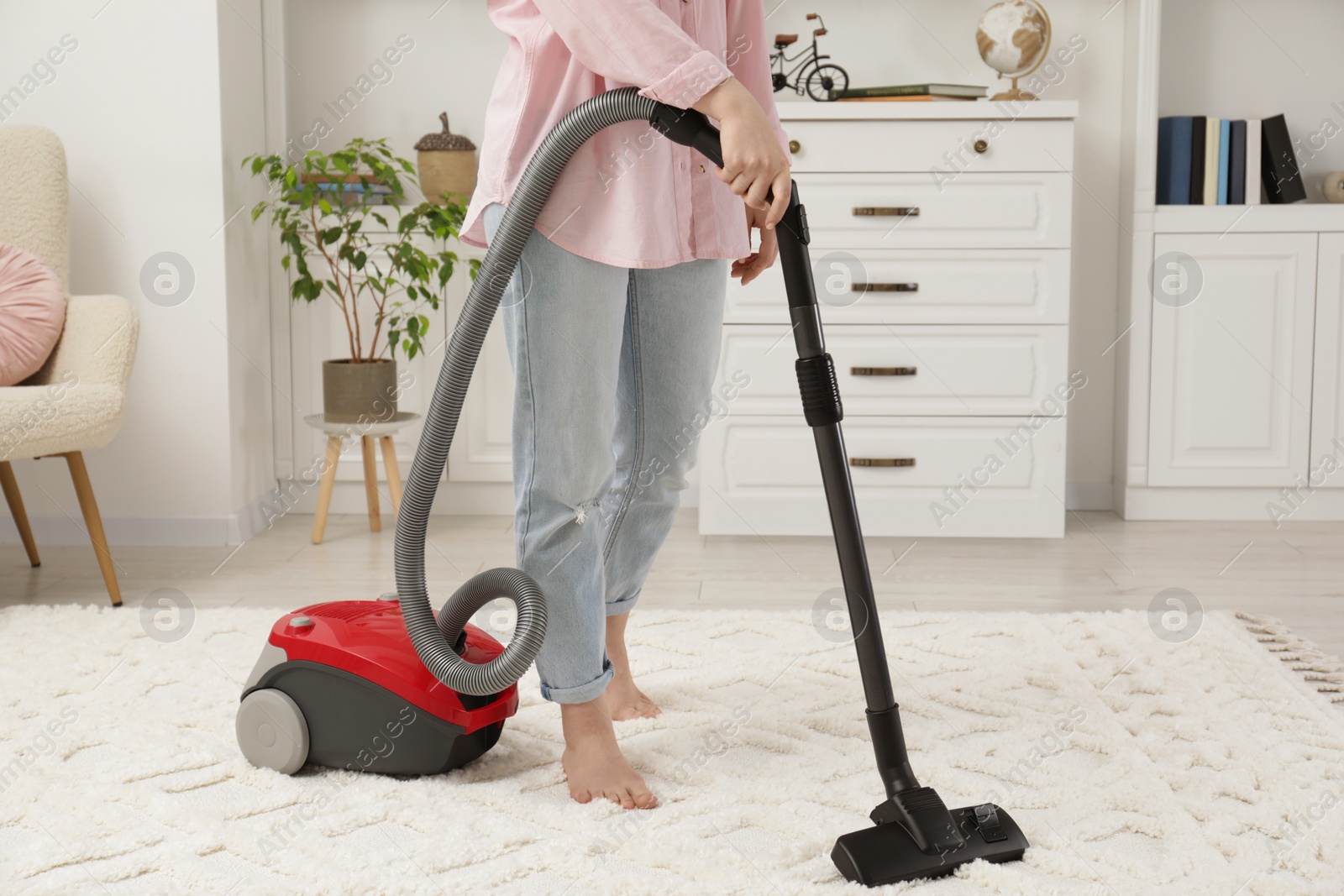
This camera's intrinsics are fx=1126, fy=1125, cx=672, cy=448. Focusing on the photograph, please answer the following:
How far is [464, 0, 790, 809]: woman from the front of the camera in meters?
1.05

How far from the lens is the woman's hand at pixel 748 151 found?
3.36 feet

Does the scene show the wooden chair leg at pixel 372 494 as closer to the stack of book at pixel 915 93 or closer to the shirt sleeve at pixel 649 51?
the stack of book at pixel 915 93

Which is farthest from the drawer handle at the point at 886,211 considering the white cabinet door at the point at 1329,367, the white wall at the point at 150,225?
the white wall at the point at 150,225

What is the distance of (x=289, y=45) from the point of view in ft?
9.55

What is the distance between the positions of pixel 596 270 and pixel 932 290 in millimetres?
1500

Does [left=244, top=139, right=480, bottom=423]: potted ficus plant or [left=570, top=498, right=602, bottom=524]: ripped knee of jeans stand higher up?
[left=244, top=139, right=480, bottom=423]: potted ficus plant

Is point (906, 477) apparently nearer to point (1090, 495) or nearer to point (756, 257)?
point (1090, 495)

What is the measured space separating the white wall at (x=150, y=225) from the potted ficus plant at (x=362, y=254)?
0.16 metres

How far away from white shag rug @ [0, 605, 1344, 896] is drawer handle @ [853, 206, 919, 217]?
106cm

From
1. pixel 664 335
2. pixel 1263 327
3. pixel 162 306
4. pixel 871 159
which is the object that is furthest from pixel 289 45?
pixel 1263 327

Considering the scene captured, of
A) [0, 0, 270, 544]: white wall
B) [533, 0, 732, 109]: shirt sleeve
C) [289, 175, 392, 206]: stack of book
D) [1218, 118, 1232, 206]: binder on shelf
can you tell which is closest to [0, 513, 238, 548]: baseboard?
[0, 0, 270, 544]: white wall

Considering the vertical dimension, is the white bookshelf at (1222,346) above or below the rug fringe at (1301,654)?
above

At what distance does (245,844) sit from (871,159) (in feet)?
6.25

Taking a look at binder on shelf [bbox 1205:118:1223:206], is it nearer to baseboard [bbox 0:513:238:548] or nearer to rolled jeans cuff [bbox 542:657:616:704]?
rolled jeans cuff [bbox 542:657:616:704]
